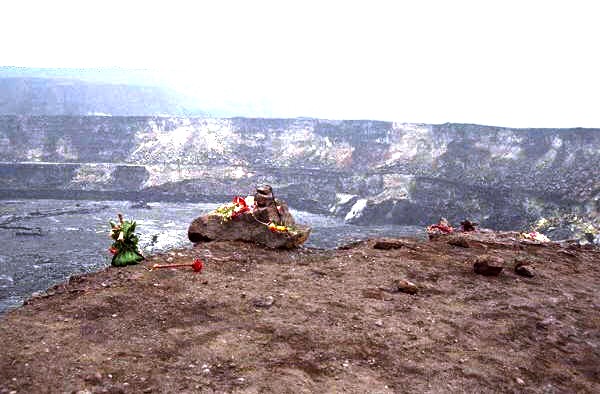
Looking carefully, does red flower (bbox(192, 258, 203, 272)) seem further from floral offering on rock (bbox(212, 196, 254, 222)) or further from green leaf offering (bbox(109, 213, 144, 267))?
floral offering on rock (bbox(212, 196, 254, 222))

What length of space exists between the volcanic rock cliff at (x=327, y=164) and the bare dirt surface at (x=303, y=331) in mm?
39408

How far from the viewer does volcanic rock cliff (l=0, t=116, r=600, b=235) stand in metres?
57.5

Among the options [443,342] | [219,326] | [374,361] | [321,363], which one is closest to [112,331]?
[219,326]

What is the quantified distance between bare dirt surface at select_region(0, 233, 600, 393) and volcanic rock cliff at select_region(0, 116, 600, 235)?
39408 mm

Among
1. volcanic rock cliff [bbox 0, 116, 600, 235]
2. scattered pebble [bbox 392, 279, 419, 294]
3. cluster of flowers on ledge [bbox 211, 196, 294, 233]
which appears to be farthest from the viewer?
volcanic rock cliff [bbox 0, 116, 600, 235]

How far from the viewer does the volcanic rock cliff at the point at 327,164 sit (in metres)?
57.5

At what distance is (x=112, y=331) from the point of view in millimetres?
8617

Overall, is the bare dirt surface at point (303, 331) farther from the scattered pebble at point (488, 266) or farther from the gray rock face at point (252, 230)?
the gray rock face at point (252, 230)

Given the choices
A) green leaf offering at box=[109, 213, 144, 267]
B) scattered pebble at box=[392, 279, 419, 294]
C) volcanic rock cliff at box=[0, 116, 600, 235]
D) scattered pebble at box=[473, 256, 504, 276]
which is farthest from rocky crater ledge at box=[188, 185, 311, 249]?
volcanic rock cliff at box=[0, 116, 600, 235]

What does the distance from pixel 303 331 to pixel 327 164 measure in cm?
7055

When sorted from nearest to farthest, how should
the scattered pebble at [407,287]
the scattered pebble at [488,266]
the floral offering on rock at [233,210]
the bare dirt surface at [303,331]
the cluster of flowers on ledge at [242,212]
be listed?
1. the bare dirt surface at [303,331]
2. the scattered pebble at [407,287]
3. the scattered pebble at [488,266]
4. the cluster of flowers on ledge at [242,212]
5. the floral offering on rock at [233,210]

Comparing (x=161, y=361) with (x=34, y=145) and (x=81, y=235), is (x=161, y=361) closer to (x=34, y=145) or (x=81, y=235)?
(x=81, y=235)

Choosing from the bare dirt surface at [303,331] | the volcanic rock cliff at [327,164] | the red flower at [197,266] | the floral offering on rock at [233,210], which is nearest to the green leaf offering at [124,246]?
the bare dirt surface at [303,331]

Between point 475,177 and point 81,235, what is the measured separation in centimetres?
4711
